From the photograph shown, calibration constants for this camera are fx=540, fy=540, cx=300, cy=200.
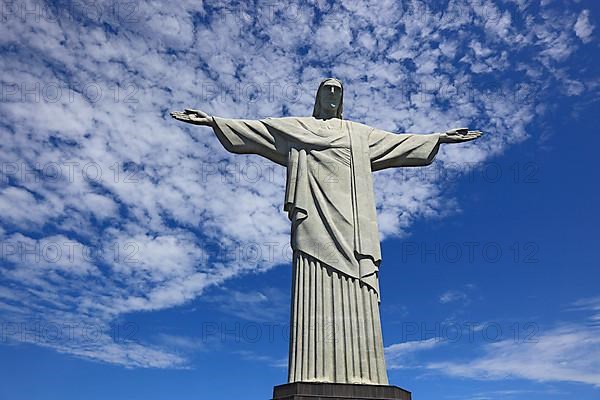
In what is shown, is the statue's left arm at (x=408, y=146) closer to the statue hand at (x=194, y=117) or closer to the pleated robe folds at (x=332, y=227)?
the pleated robe folds at (x=332, y=227)

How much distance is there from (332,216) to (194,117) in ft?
11.6

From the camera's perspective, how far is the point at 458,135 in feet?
39.9

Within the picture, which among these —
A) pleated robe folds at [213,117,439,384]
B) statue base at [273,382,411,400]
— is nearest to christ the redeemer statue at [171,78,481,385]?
pleated robe folds at [213,117,439,384]

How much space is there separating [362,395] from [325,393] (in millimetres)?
622

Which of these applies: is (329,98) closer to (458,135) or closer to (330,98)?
(330,98)

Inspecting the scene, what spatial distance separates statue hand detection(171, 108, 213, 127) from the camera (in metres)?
11.1

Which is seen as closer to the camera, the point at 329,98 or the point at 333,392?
the point at 333,392

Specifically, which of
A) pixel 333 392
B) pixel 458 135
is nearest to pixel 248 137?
pixel 458 135

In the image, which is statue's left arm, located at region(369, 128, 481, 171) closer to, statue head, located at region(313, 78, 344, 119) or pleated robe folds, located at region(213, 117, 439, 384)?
pleated robe folds, located at region(213, 117, 439, 384)

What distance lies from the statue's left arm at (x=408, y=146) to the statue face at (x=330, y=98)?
1.05 m

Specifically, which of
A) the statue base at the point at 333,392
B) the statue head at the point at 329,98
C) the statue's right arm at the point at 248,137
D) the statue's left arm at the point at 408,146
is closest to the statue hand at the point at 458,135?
the statue's left arm at the point at 408,146

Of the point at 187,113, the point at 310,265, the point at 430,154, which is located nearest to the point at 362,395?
the point at 310,265

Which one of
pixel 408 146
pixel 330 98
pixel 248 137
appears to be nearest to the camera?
pixel 248 137

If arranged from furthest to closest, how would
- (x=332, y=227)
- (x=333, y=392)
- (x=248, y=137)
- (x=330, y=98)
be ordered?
(x=330, y=98), (x=248, y=137), (x=332, y=227), (x=333, y=392)
